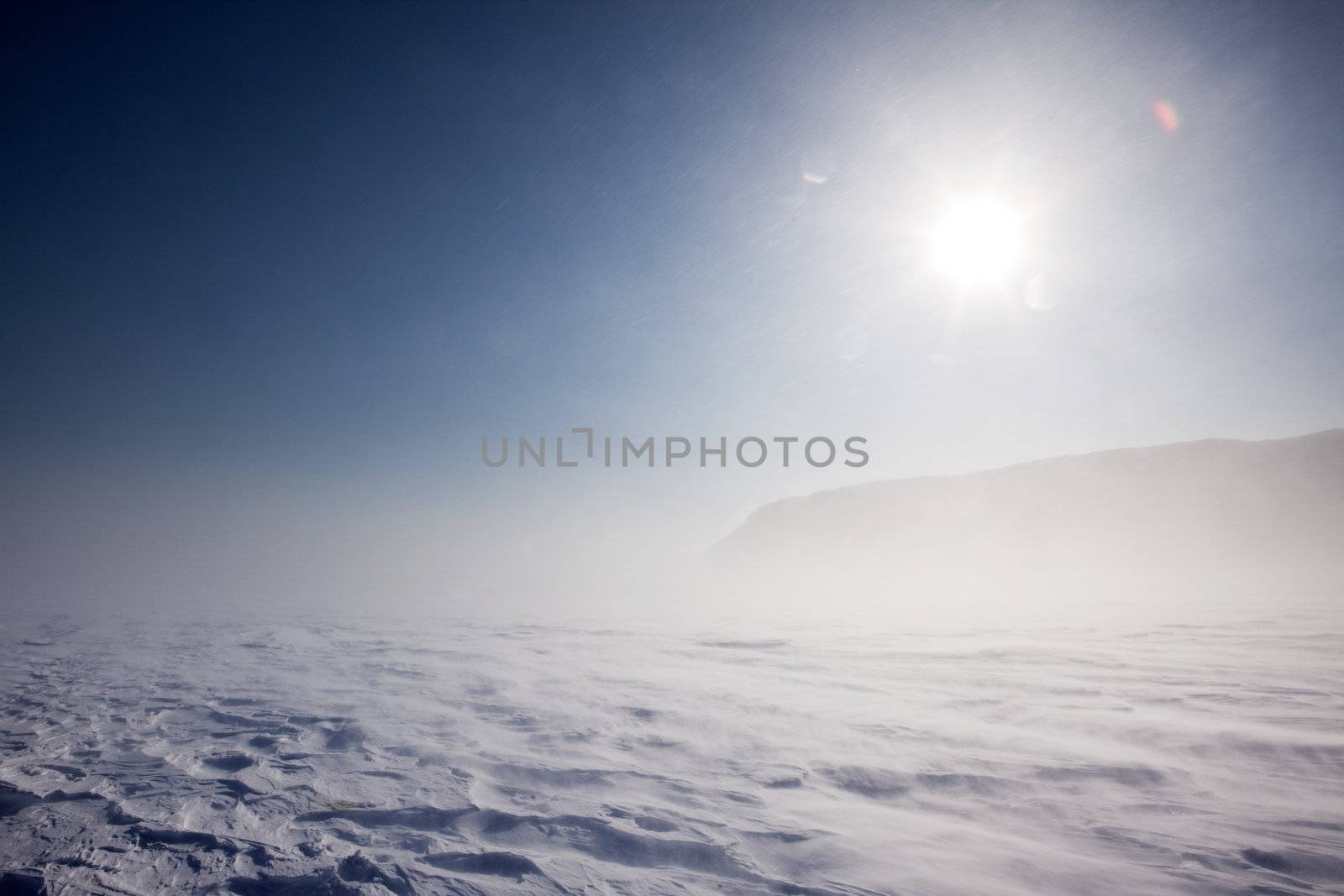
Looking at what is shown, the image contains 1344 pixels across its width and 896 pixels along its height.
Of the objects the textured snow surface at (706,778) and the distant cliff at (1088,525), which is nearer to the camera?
the textured snow surface at (706,778)

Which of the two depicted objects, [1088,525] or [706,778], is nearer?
[706,778]

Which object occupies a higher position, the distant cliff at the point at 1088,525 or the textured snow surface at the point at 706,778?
the distant cliff at the point at 1088,525

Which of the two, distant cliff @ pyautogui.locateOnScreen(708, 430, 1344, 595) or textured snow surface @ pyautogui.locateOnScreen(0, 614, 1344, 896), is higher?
distant cliff @ pyautogui.locateOnScreen(708, 430, 1344, 595)

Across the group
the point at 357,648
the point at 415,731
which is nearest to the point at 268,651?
the point at 357,648

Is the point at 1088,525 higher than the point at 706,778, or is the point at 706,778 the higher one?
the point at 1088,525

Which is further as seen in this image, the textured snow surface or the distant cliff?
the distant cliff

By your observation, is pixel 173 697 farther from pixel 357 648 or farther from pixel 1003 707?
pixel 1003 707
